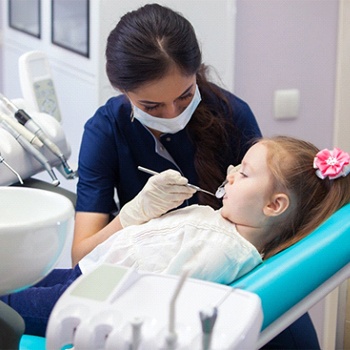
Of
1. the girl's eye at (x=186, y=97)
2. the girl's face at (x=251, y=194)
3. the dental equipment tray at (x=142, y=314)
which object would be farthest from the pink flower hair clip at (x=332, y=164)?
the dental equipment tray at (x=142, y=314)

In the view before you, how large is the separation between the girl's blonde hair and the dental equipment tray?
55cm

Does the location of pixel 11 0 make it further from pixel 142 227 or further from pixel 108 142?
pixel 142 227

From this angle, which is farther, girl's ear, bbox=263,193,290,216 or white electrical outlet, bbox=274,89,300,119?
white electrical outlet, bbox=274,89,300,119

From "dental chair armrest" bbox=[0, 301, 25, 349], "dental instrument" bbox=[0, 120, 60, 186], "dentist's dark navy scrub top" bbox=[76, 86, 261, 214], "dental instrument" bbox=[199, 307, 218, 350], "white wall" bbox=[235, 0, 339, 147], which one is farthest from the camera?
"white wall" bbox=[235, 0, 339, 147]

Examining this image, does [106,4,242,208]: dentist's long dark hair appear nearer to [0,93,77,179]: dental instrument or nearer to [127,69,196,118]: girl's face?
[127,69,196,118]: girl's face

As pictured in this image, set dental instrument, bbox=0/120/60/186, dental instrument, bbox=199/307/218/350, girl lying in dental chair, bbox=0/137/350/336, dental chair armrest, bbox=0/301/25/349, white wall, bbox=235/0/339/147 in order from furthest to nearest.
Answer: white wall, bbox=235/0/339/147 → dental instrument, bbox=0/120/60/186 → girl lying in dental chair, bbox=0/137/350/336 → dental chair armrest, bbox=0/301/25/349 → dental instrument, bbox=199/307/218/350

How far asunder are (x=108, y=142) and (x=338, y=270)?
0.75 metres

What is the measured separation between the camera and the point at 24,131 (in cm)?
170

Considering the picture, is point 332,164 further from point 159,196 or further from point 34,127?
point 34,127

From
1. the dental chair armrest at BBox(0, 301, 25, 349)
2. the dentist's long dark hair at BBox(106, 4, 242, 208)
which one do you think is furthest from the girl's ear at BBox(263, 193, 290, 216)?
the dental chair armrest at BBox(0, 301, 25, 349)

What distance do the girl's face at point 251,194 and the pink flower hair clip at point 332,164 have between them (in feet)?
0.34

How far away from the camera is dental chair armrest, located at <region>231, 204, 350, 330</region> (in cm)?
114

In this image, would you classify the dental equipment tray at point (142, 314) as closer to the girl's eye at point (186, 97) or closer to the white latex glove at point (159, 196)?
the white latex glove at point (159, 196)

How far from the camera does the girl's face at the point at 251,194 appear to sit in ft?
5.03
